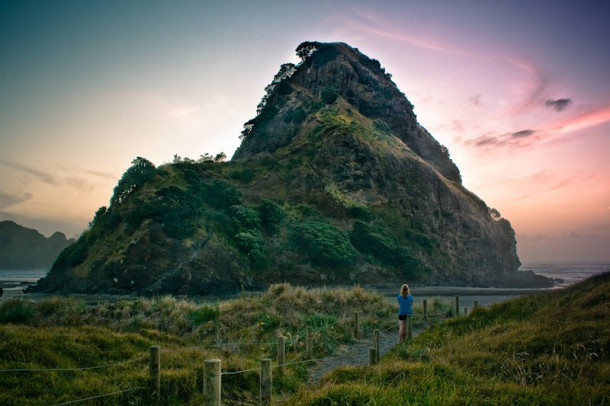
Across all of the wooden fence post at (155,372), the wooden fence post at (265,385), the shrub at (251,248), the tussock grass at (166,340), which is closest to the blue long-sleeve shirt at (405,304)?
the tussock grass at (166,340)

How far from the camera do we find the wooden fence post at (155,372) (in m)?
8.26

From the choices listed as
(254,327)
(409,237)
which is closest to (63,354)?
(254,327)

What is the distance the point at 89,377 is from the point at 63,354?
2.17 m

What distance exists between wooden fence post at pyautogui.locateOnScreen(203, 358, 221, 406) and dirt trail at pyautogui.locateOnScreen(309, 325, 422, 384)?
6.33 m

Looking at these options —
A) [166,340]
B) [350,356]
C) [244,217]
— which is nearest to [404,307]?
[350,356]

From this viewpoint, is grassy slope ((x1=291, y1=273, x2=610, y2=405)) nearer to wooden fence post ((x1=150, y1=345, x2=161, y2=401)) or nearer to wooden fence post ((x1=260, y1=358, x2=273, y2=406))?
wooden fence post ((x1=260, y1=358, x2=273, y2=406))

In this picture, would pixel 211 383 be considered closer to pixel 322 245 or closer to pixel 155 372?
pixel 155 372

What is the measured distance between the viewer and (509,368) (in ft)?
29.4

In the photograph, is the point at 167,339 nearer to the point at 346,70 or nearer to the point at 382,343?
the point at 382,343

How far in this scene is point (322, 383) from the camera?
8.80 metres

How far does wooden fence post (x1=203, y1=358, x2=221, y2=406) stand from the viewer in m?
5.13

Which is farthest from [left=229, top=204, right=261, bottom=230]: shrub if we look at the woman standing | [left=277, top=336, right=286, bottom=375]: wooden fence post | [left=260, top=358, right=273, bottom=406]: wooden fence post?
[left=260, top=358, right=273, bottom=406]: wooden fence post

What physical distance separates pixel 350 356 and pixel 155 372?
7.89 metres

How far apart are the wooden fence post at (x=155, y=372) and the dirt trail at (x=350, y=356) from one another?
14.7ft
